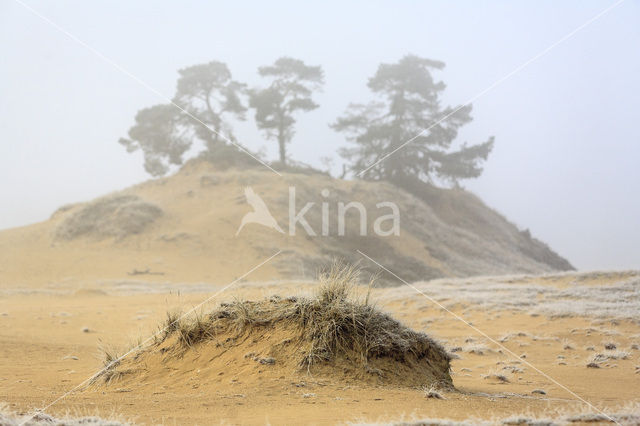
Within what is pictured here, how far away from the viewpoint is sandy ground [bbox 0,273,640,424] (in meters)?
4.37

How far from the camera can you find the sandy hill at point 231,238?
23.3m

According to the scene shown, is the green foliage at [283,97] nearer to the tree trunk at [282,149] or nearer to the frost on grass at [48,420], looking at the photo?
the tree trunk at [282,149]

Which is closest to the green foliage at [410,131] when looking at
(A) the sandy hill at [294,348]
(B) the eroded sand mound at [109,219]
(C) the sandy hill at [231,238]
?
(C) the sandy hill at [231,238]

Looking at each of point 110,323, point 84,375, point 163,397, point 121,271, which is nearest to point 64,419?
point 163,397

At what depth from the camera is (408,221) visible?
116 feet

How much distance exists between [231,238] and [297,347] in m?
21.7

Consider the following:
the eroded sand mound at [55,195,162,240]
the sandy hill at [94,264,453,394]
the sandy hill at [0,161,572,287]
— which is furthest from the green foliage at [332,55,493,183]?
the sandy hill at [94,264,453,394]

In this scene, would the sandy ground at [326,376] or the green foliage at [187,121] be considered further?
the green foliage at [187,121]

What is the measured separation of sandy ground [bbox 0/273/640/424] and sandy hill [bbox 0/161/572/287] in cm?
879

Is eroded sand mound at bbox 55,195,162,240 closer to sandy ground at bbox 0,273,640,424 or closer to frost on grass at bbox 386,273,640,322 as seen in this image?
sandy ground at bbox 0,273,640,424

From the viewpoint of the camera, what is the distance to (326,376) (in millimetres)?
5250

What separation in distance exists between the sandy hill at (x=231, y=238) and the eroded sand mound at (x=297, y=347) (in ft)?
51.9

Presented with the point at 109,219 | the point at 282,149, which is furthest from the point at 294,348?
the point at 282,149

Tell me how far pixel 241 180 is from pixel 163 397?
2940cm
